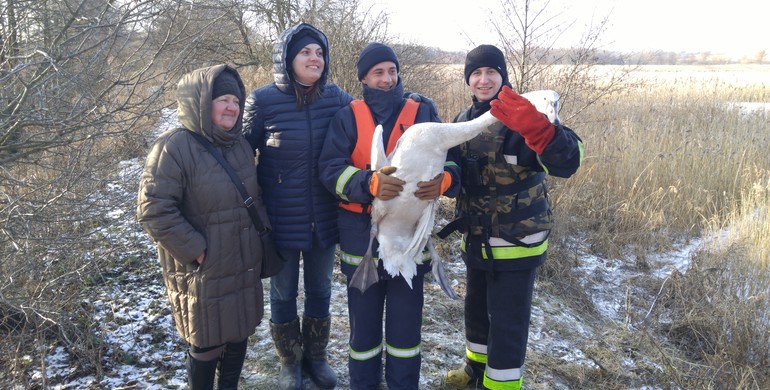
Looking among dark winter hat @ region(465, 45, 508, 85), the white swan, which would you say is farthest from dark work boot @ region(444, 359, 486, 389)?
dark winter hat @ region(465, 45, 508, 85)

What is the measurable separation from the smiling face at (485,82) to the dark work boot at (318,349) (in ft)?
5.19

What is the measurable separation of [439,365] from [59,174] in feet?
9.42

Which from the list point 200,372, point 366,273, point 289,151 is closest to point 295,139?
point 289,151

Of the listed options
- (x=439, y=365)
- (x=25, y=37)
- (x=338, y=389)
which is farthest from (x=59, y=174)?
(x=439, y=365)

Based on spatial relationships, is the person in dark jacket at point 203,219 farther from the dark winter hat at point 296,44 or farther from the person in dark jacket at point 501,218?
the person in dark jacket at point 501,218

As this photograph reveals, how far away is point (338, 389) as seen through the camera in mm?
2775

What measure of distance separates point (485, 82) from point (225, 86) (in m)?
1.29

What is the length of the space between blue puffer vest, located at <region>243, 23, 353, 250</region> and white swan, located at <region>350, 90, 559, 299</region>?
361mm

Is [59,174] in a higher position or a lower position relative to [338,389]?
higher

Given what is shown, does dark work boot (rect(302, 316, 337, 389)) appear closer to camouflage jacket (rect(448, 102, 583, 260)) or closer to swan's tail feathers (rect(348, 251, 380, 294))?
swan's tail feathers (rect(348, 251, 380, 294))

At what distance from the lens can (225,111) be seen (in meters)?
2.12

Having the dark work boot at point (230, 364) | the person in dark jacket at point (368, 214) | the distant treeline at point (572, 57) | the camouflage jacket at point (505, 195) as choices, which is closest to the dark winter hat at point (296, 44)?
the person in dark jacket at point (368, 214)

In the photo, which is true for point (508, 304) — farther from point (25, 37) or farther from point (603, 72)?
point (603, 72)

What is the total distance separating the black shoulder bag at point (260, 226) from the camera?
2.11m
